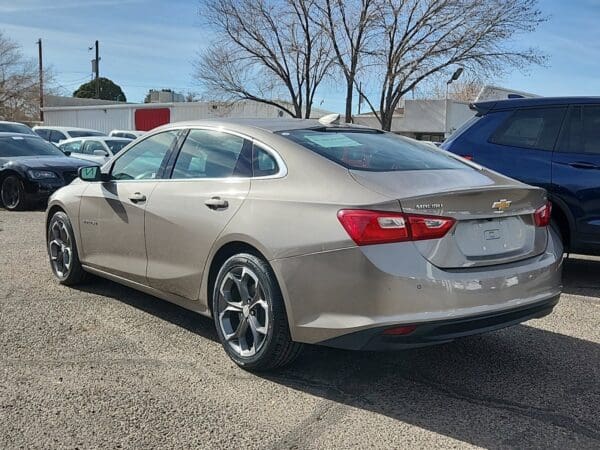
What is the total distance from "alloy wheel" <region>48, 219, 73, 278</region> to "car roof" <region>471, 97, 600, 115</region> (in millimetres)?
4260

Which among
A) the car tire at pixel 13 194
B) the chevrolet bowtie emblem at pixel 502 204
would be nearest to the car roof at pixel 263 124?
the chevrolet bowtie emblem at pixel 502 204

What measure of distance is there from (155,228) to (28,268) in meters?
2.70

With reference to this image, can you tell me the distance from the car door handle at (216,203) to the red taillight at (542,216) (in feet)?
6.15

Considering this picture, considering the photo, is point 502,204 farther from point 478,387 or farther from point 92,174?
point 92,174

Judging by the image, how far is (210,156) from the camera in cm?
424

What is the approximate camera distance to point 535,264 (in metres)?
3.56

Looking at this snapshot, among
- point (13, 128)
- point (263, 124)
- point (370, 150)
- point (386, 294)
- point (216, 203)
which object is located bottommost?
point (386, 294)

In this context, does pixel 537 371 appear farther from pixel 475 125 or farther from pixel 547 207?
pixel 475 125

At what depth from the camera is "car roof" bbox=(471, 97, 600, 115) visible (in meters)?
6.07

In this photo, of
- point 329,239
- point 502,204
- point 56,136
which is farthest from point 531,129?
point 56,136

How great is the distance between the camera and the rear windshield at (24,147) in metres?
12.1

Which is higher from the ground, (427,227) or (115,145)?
(115,145)

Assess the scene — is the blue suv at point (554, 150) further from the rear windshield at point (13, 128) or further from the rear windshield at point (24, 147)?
the rear windshield at point (13, 128)

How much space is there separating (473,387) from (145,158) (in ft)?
9.71
